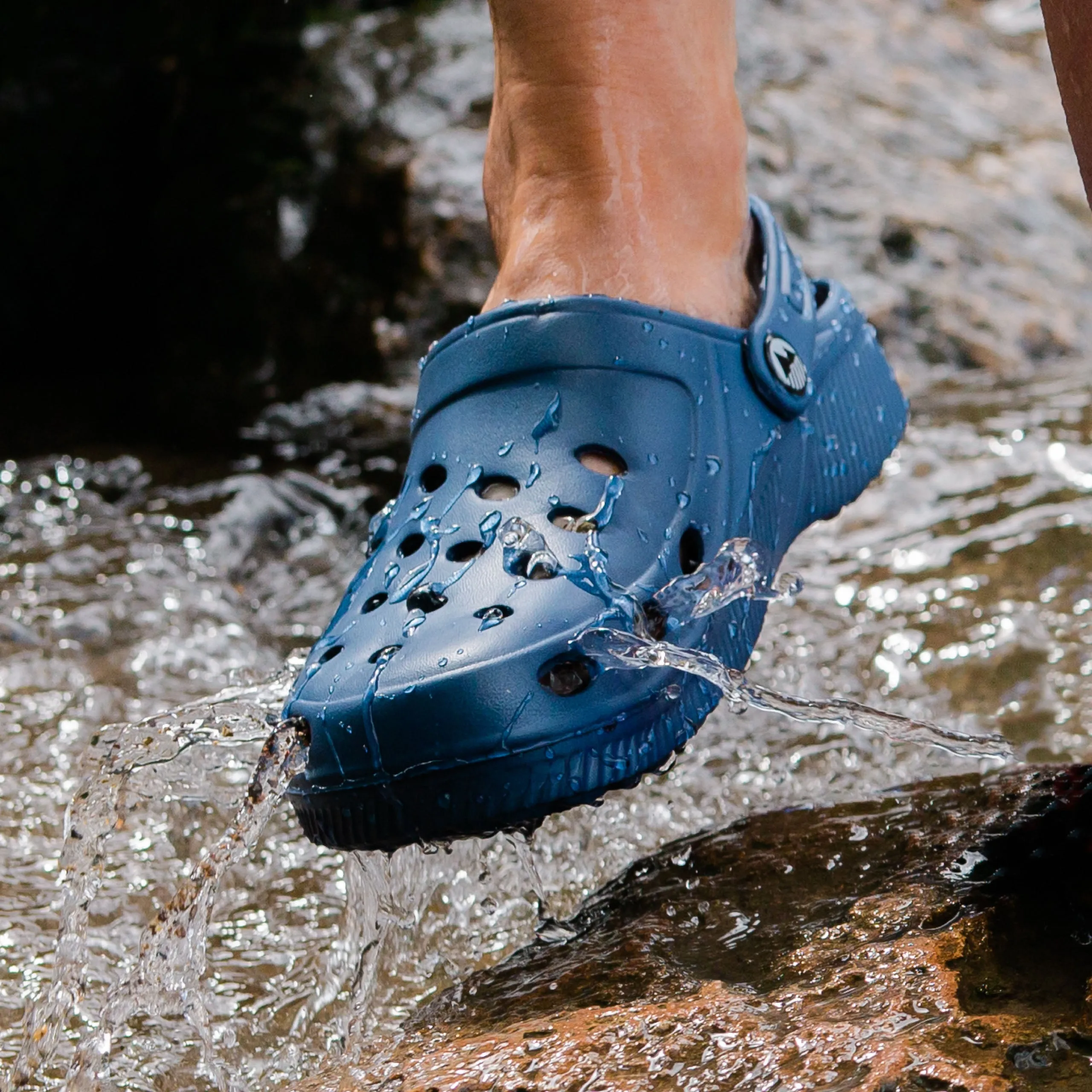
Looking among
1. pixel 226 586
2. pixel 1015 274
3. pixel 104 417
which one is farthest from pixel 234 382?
pixel 1015 274

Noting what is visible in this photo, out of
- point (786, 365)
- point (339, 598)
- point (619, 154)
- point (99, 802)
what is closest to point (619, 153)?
point (619, 154)

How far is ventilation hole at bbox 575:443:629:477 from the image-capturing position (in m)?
1.12

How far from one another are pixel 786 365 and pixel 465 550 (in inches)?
14.8

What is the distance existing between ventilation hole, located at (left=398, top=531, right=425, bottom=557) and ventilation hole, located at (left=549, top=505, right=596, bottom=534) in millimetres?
116

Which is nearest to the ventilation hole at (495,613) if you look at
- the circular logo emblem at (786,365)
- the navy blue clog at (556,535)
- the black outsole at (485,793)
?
the navy blue clog at (556,535)

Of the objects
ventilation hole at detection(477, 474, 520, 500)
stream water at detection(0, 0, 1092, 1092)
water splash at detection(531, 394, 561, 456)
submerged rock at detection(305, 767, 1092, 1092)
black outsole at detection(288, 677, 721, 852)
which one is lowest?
stream water at detection(0, 0, 1092, 1092)

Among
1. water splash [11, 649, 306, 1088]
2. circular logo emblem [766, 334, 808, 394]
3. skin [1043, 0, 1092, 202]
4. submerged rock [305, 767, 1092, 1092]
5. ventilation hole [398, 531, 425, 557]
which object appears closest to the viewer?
submerged rock [305, 767, 1092, 1092]

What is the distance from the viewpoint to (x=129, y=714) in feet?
5.41

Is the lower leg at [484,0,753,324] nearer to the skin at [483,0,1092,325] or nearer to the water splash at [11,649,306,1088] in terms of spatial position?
the skin at [483,0,1092,325]

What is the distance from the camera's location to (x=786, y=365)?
1230 mm

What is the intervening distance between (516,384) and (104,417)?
2.12 meters

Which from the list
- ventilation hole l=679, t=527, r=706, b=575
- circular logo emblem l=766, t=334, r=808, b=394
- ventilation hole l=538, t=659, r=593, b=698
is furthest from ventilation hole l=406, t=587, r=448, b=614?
circular logo emblem l=766, t=334, r=808, b=394

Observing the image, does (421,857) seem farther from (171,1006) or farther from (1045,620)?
(1045,620)

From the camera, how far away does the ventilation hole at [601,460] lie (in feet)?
3.67
